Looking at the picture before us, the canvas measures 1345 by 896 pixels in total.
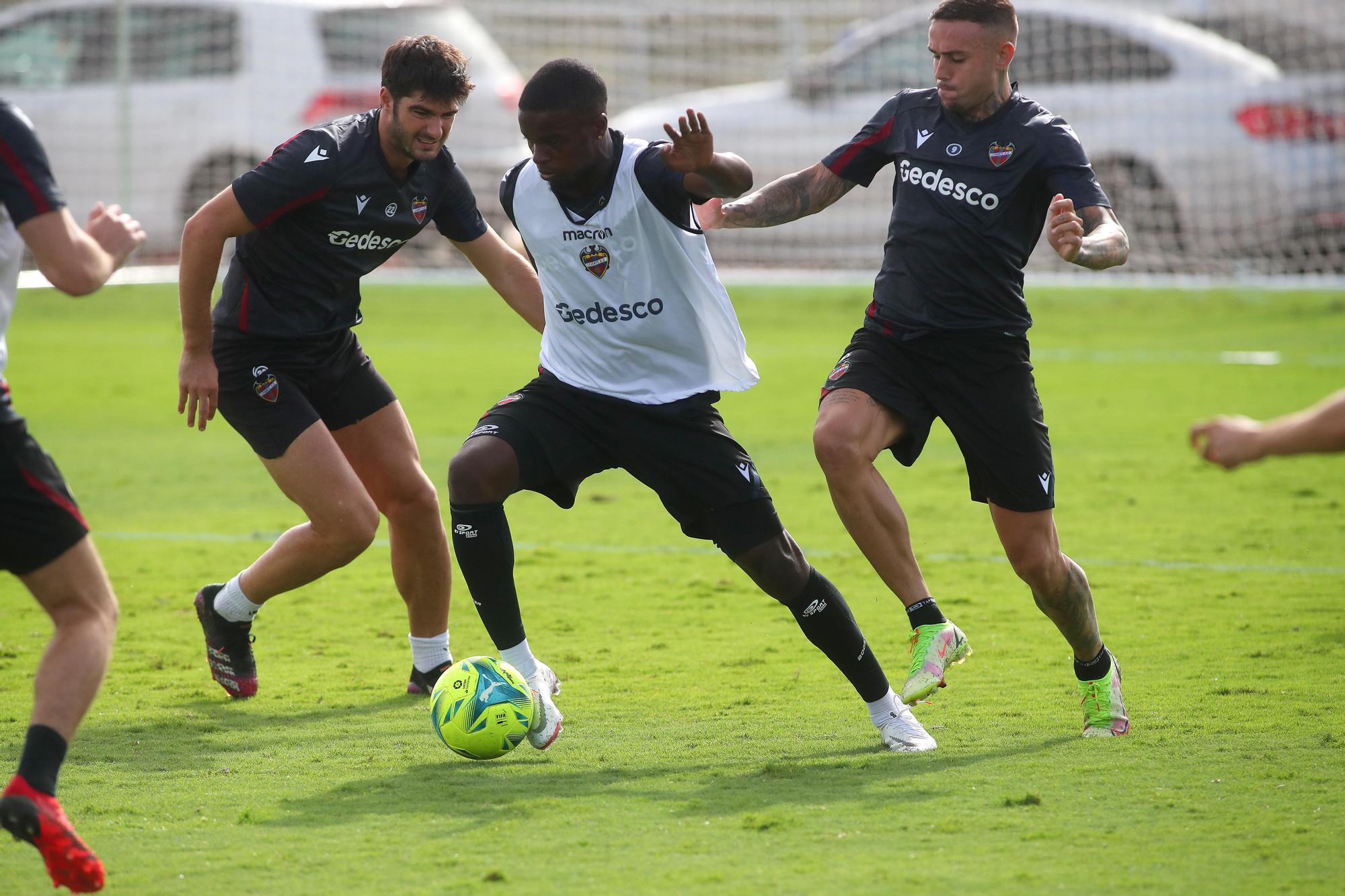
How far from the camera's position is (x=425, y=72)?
528 cm

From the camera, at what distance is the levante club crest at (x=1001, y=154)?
17.6 feet

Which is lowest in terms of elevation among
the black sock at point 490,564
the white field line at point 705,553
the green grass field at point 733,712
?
the white field line at point 705,553

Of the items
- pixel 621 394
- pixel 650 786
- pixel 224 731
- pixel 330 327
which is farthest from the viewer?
pixel 330 327

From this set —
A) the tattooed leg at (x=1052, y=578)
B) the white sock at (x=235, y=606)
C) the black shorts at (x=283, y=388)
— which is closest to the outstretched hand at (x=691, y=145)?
the tattooed leg at (x=1052, y=578)

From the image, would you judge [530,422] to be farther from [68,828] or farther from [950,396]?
[68,828]

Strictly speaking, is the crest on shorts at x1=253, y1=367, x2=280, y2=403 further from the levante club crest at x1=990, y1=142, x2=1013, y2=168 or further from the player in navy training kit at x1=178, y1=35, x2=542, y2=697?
the levante club crest at x1=990, y1=142, x2=1013, y2=168

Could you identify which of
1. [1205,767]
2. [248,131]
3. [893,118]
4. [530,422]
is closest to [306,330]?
[530,422]

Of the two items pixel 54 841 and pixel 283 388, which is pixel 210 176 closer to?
pixel 283 388

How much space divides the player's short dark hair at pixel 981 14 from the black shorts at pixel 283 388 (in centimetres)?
237

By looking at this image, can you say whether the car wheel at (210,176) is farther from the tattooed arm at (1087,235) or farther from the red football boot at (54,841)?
the red football boot at (54,841)

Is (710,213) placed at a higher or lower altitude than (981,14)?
lower

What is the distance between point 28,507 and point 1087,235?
317 cm

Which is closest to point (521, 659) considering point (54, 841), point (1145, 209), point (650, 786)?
point (650, 786)

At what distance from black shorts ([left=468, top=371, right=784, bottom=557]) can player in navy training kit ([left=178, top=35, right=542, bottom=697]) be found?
78 centimetres
